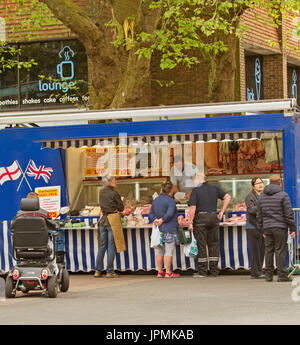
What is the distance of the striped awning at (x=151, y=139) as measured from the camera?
51.3 ft

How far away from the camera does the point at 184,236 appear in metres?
15.6

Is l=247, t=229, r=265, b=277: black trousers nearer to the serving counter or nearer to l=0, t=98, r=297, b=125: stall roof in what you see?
the serving counter

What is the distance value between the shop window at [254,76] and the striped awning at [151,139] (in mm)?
10359

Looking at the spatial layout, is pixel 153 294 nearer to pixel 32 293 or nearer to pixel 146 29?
pixel 32 293

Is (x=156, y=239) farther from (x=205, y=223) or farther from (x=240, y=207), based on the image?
(x=240, y=207)

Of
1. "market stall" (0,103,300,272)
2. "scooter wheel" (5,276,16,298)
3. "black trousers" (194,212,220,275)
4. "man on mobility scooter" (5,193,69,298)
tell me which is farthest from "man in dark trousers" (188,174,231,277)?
"scooter wheel" (5,276,16,298)

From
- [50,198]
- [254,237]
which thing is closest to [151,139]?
[50,198]

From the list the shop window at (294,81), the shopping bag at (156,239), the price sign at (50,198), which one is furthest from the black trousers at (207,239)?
the shop window at (294,81)

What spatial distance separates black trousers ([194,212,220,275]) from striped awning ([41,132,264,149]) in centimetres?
137

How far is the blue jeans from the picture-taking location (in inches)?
630

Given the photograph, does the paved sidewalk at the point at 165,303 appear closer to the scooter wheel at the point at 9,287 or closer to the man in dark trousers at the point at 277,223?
the scooter wheel at the point at 9,287

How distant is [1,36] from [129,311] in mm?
15121

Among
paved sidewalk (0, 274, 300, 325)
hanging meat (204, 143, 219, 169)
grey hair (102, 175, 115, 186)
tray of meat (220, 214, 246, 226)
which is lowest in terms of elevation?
paved sidewalk (0, 274, 300, 325)

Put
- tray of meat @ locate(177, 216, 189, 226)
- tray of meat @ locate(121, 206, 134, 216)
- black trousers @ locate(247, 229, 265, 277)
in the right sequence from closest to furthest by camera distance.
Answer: black trousers @ locate(247, 229, 265, 277), tray of meat @ locate(177, 216, 189, 226), tray of meat @ locate(121, 206, 134, 216)
